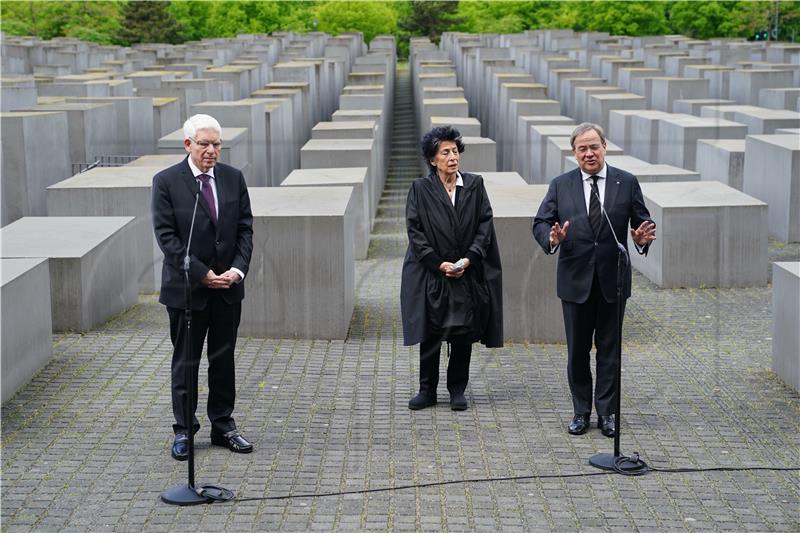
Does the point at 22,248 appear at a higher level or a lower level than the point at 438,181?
lower

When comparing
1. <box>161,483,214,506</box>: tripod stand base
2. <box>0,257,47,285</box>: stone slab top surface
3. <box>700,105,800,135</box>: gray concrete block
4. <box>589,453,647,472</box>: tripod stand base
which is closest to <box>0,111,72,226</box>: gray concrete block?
<box>0,257,47,285</box>: stone slab top surface

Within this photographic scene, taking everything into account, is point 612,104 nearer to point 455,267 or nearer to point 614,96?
point 614,96

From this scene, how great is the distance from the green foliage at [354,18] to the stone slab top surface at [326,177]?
61098mm

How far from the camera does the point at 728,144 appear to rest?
59.9ft

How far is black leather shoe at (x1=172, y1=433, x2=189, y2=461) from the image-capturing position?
679 cm

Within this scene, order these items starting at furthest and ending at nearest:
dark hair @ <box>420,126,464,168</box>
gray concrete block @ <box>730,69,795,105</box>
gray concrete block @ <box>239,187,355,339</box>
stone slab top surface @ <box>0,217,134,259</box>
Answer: gray concrete block @ <box>730,69,795,105</box> → stone slab top surface @ <box>0,217,134,259</box> → gray concrete block @ <box>239,187,355,339</box> → dark hair @ <box>420,126,464,168</box>

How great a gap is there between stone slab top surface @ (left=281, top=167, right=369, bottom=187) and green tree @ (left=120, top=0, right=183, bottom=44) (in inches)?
2608

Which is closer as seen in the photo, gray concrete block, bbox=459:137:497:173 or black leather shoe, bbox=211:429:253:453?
black leather shoe, bbox=211:429:253:453

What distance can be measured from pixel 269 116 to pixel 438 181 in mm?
14640

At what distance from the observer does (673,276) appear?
1251 centimetres

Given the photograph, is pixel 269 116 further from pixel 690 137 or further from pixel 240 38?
pixel 240 38

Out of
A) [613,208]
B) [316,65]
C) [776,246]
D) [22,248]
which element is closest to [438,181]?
[613,208]

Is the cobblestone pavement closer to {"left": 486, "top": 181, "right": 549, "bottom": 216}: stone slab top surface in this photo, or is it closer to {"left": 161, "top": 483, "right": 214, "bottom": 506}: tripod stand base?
{"left": 161, "top": 483, "right": 214, "bottom": 506}: tripod stand base

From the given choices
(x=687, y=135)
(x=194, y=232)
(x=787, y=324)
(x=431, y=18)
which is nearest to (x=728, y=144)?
(x=687, y=135)
